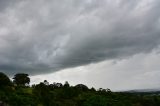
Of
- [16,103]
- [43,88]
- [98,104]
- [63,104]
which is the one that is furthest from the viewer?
[43,88]

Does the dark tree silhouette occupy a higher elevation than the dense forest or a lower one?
higher

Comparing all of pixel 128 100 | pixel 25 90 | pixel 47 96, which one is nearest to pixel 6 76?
pixel 25 90

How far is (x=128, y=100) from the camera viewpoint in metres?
188

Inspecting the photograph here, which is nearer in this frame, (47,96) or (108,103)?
(47,96)

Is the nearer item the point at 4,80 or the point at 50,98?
the point at 50,98

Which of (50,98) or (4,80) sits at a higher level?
(4,80)

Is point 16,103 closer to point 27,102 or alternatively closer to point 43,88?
point 27,102

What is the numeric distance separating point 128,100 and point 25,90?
170 feet

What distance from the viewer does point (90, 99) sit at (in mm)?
175875

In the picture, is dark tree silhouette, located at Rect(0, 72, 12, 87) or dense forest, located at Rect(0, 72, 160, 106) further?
dark tree silhouette, located at Rect(0, 72, 12, 87)

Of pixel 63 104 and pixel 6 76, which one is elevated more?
pixel 6 76

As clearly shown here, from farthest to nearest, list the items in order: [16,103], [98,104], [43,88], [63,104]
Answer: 1. [43,88]
2. [98,104]
3. [63,104]
4. [16,103]

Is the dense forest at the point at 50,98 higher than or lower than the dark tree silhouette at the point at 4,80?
lower

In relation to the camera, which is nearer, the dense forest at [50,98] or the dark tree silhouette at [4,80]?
the dense forest at [50,98]
